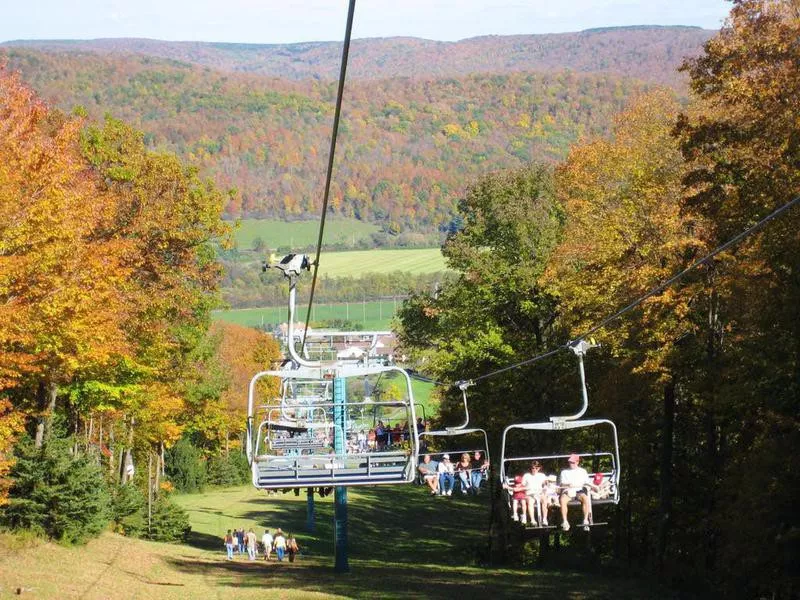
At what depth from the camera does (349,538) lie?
61.5 meters

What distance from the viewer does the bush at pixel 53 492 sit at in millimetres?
36656

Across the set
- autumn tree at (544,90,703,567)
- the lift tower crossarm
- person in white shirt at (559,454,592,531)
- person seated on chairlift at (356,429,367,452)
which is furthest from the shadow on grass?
the lift tower crossarm

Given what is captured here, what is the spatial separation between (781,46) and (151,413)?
38.1 m

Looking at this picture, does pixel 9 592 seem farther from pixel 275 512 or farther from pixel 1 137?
pixel 275 512

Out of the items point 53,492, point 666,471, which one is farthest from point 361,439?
point 53,492

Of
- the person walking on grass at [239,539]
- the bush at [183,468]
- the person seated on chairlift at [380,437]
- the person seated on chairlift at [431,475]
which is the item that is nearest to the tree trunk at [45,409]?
the person seated on chairlift at [380,437]

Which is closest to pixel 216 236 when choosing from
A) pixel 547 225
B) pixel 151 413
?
pixel 151 413

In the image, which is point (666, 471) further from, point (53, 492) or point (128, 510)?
point (128, 510)

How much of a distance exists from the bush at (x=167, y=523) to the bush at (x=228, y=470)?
39.5 metres

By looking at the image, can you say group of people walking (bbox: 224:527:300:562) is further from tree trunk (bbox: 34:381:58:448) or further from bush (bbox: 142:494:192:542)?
tree trunk (bbox: 34:381:58:448)

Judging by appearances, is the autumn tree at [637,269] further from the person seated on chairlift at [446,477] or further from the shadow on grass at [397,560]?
the person seated on chairlift at [446,477]

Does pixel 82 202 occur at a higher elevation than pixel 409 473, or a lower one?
higher

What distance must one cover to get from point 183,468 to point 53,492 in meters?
53.0

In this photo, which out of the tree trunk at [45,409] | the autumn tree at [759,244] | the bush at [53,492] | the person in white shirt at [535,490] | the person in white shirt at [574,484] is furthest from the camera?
the tree trunk at [45,409]
